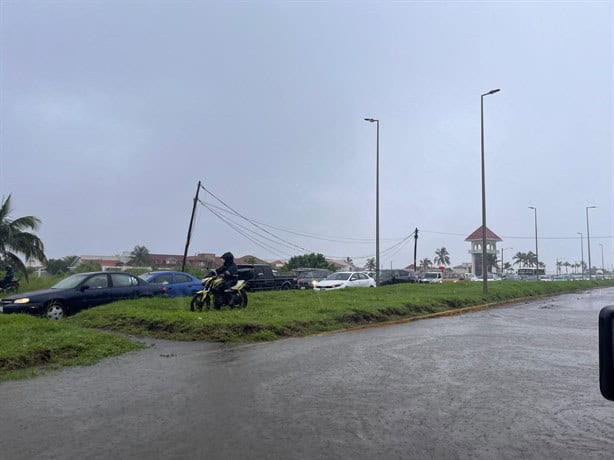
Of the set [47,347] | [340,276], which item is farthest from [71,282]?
[340,276]

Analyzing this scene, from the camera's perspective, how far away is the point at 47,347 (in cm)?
923

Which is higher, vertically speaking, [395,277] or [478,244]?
[478,244]

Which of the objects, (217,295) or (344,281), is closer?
(217,295)

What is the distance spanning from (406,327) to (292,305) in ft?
11.5

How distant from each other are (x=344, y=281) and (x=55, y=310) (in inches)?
647

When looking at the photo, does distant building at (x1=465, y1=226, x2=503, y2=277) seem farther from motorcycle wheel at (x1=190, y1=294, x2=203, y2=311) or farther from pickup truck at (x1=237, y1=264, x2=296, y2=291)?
motorcycle wheel at (x1=190, y1=294, x2=203, y2=311)

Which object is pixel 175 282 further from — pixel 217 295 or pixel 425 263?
pixel 425 263

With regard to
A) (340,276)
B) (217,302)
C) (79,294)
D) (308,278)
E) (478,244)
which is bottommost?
(217,302)

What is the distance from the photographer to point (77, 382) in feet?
25.0

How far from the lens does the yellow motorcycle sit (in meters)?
14.7

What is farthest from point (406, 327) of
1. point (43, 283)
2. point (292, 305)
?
point (43, 283)

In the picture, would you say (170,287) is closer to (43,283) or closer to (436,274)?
(43,283)

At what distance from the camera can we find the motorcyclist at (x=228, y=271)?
49.4ft

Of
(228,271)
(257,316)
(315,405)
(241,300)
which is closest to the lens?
(315,405)
